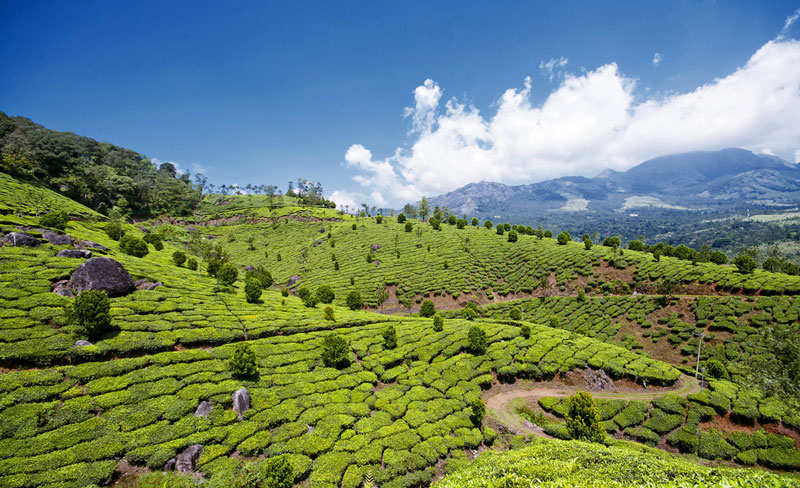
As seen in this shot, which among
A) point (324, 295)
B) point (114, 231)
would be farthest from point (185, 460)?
point (114, 231)

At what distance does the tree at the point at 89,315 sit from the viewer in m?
20.7

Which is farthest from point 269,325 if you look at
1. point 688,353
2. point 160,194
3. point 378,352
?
point 160,194

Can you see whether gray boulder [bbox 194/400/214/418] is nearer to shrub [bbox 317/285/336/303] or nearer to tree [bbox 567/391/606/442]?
shrub [bbox 317/285/336/303]

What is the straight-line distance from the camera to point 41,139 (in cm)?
8000

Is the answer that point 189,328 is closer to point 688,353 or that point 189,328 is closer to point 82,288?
point 82,288

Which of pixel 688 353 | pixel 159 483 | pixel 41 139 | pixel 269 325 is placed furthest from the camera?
pixel 41 139

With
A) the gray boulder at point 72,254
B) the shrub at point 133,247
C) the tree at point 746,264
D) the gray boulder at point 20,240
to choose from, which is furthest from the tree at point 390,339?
the tree at point 746,264

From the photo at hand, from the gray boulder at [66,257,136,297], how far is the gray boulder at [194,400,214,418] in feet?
54.3

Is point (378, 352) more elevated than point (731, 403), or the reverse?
point (378, 352)

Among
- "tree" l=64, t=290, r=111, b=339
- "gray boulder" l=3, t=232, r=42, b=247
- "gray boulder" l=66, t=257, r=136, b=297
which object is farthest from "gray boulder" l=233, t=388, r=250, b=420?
"gray boulder" l=3, t=232, r=42, b=247

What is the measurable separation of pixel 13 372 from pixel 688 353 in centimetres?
7076

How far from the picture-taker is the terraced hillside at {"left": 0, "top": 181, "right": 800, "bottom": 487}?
52.7 feet

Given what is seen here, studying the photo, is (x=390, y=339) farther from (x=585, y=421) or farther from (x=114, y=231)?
(x=114, y=231)

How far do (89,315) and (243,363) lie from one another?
11.7m
